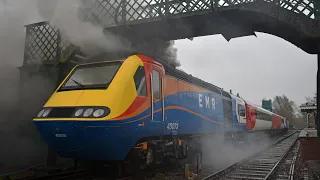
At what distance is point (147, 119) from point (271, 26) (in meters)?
4.82

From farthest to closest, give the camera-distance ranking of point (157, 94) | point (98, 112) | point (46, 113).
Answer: point (157, 94)
point (46, 113)
point (98, 112)

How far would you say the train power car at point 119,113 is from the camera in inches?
208

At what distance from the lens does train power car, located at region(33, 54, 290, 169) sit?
528 centimetres

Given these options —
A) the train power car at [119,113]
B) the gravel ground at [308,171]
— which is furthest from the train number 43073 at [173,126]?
the gravel ground at [308,171]

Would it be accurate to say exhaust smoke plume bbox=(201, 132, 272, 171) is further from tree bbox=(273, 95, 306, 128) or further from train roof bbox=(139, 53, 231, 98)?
tree bbox=(273, 95, 306, 128)

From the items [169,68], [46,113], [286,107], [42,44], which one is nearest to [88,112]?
[46,113]

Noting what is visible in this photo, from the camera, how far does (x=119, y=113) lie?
17.5 ft

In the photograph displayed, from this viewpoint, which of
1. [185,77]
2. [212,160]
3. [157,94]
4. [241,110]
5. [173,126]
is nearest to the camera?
[157,94]

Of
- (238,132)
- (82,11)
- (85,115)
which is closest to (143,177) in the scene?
(85,115)

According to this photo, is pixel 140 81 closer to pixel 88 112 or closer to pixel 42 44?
pixel 88 112

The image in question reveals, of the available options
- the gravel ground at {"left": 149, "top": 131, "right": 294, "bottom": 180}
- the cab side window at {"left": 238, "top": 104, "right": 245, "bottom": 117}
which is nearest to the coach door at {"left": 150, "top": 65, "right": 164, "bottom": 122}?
the gravel ground at {"left": 149, "top": 131, "right": 294, "bottom": 180}

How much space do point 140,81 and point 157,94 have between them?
0.70 m

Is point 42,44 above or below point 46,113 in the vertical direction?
above

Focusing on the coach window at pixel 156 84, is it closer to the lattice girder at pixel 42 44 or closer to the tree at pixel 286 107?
the lattice girder at pixel 42 44
